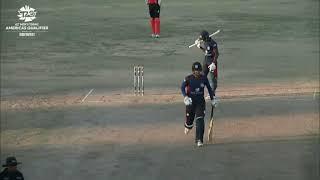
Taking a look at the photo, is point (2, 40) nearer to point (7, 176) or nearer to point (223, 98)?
point (223, 98)

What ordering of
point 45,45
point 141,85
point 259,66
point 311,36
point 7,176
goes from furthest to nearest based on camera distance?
point 311,36, point 45,45, point 259,66, point 141,85, point 7,176

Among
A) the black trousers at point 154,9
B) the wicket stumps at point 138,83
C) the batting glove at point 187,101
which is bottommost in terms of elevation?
the wicket stumps at point 138,83

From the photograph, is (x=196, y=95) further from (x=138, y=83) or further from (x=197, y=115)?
(x=138, y=83)

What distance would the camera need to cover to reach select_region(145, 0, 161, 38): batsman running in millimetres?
28359

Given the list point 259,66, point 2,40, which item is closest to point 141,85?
point 259,66

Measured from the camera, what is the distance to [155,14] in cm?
2931

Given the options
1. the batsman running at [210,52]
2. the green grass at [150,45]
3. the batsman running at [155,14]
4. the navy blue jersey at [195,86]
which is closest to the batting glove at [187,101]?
the navy blue jersey at [195,86]

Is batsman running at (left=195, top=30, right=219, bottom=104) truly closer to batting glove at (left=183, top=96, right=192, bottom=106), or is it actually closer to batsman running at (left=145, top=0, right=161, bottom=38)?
batting glove at (left=183, top=96, right=192, bottom=106)

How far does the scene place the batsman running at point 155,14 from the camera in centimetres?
2836

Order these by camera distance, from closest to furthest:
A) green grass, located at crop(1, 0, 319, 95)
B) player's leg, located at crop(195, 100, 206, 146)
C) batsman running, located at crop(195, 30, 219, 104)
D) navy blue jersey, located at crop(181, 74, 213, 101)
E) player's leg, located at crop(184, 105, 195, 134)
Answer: player's leg, located at crop(195, 100, 206, 146)
navy blue jersey, located at crop(181, 74, 213, 101)
player's leg, located at crop(184, 105, 195, 134)
batsman running, located at crop(195, 30, 219, 104)
green grass, located at crop(1, 0, 319, 95)

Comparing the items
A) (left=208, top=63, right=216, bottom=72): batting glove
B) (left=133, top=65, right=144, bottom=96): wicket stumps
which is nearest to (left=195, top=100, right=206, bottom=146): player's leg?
(left=208, top=63, right=216, bottom=72): batting glove

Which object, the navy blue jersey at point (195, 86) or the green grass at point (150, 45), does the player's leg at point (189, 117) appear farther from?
the green grass at point (150, 45)

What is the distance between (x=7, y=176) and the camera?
32.2ft

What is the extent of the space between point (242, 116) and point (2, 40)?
18987 mm
